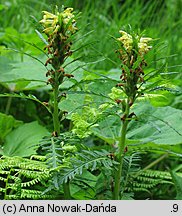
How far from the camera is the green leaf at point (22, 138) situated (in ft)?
5.36

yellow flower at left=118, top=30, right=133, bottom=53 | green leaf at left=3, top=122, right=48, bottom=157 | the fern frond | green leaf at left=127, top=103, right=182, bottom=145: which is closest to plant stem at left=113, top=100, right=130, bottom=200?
the fern frond

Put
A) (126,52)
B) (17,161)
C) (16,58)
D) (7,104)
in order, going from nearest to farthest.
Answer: (126,52) → (17,161) → (7,104) → (16,58)

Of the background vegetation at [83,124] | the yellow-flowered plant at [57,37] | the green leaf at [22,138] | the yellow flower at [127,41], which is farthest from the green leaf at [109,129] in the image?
the yellow flower at [127,41]

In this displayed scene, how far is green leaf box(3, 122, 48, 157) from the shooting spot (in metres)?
1.63

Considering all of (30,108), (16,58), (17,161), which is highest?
(16,58)

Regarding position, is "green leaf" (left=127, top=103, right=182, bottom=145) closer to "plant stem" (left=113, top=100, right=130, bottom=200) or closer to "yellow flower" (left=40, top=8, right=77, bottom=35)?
"plant stem" (left=113, top=100, right=130, bottom=200)

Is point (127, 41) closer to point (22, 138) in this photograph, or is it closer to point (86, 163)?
point (86, 163)

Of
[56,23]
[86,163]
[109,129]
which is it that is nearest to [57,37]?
[56,23]

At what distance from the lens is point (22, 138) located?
67.0 inches

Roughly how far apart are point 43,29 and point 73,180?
0.40 meters

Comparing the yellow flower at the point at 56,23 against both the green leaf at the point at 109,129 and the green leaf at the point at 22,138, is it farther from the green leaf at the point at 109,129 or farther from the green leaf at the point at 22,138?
the green leaf at the point at 22,138

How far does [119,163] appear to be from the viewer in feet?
3.71

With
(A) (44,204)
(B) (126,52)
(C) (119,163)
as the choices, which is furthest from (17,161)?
(B) (126,52)

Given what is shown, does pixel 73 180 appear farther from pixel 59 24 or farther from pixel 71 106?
pixel 59 24
